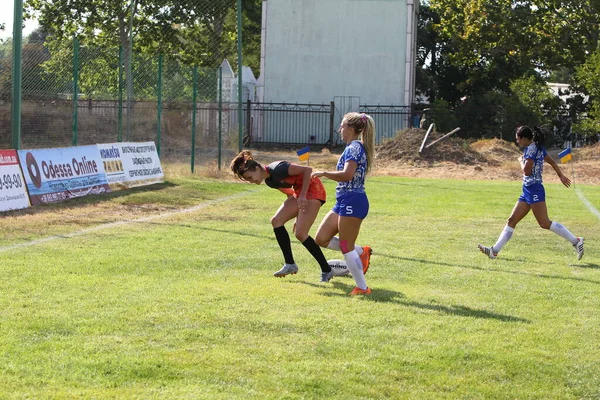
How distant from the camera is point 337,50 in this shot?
4438 centimetres

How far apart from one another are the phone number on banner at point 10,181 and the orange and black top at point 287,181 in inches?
309

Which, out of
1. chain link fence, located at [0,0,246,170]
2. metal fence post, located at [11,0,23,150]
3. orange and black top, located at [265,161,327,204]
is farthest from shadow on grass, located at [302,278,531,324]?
chain link fence, located at [0,0,246,170]

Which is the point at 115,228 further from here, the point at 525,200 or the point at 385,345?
the point at 385,345

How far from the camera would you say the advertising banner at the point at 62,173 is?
16.5m

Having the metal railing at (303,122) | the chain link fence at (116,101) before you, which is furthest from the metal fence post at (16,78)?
the metal railing at (303,122)

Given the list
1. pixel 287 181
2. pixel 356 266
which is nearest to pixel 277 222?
pixel 287 181

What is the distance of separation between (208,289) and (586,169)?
26.5 meters

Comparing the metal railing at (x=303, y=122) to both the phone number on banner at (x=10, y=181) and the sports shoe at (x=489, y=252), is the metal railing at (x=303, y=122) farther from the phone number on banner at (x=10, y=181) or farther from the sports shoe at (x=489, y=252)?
the sports shoe at (x=489, y=252)

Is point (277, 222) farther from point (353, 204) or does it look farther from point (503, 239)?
point (503, 239)

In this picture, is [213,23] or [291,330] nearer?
[291,330]

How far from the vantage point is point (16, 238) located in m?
12.3

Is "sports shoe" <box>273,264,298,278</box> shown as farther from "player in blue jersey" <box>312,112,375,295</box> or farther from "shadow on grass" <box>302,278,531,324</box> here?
"player in blue jersey" <box>312,112,375,295</box>

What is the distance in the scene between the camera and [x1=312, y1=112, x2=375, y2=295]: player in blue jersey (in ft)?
26.6

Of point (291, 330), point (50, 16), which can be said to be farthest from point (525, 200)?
point (50, 16)
